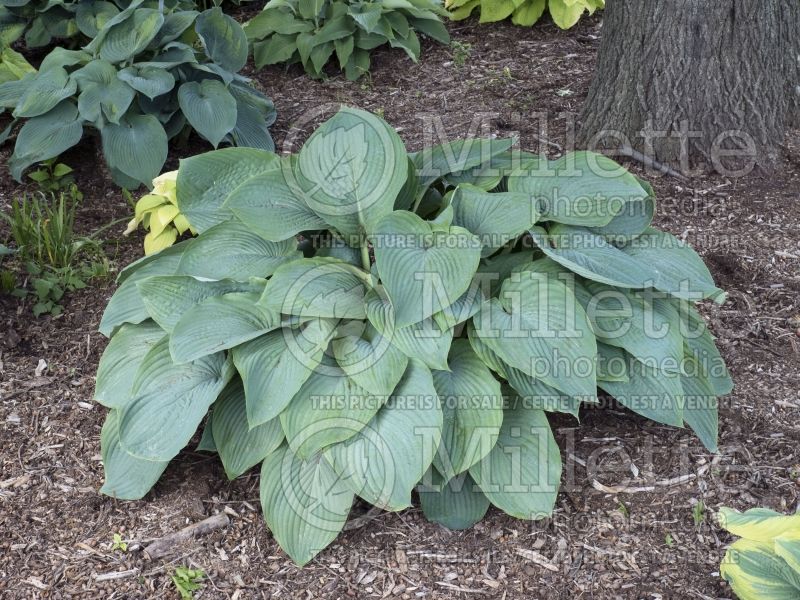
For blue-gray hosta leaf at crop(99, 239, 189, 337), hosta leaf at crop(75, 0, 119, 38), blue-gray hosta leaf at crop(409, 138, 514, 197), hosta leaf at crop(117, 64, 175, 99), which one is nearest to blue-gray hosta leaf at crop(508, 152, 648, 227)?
blue-gray hosta leaf at crop(409, 138, 514, 197)

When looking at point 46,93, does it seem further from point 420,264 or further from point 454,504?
point 454,504

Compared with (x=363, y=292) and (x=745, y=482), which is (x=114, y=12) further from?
(x=745, y=482)

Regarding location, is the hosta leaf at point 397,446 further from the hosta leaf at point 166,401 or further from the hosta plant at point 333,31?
the hosta plant at point 333,31

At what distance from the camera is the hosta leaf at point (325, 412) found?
247cm

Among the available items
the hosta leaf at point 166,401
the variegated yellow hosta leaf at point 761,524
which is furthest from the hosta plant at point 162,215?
the variegated yellow hosta leaf at point 761,524

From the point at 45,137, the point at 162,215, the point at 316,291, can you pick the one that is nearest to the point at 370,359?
the point at 316,291

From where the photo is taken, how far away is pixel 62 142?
409 cm

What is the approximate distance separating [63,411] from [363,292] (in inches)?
49.5

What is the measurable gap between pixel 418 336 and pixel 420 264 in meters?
0.20

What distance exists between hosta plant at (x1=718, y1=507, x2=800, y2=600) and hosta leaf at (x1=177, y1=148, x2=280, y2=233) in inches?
66.8

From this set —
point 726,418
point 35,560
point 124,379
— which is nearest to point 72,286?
point 124,379

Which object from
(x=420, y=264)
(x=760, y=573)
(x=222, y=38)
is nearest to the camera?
(x=760, y=573)

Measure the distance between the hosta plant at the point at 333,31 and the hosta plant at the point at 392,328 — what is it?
96.8 inches

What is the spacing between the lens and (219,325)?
254 centimetres
